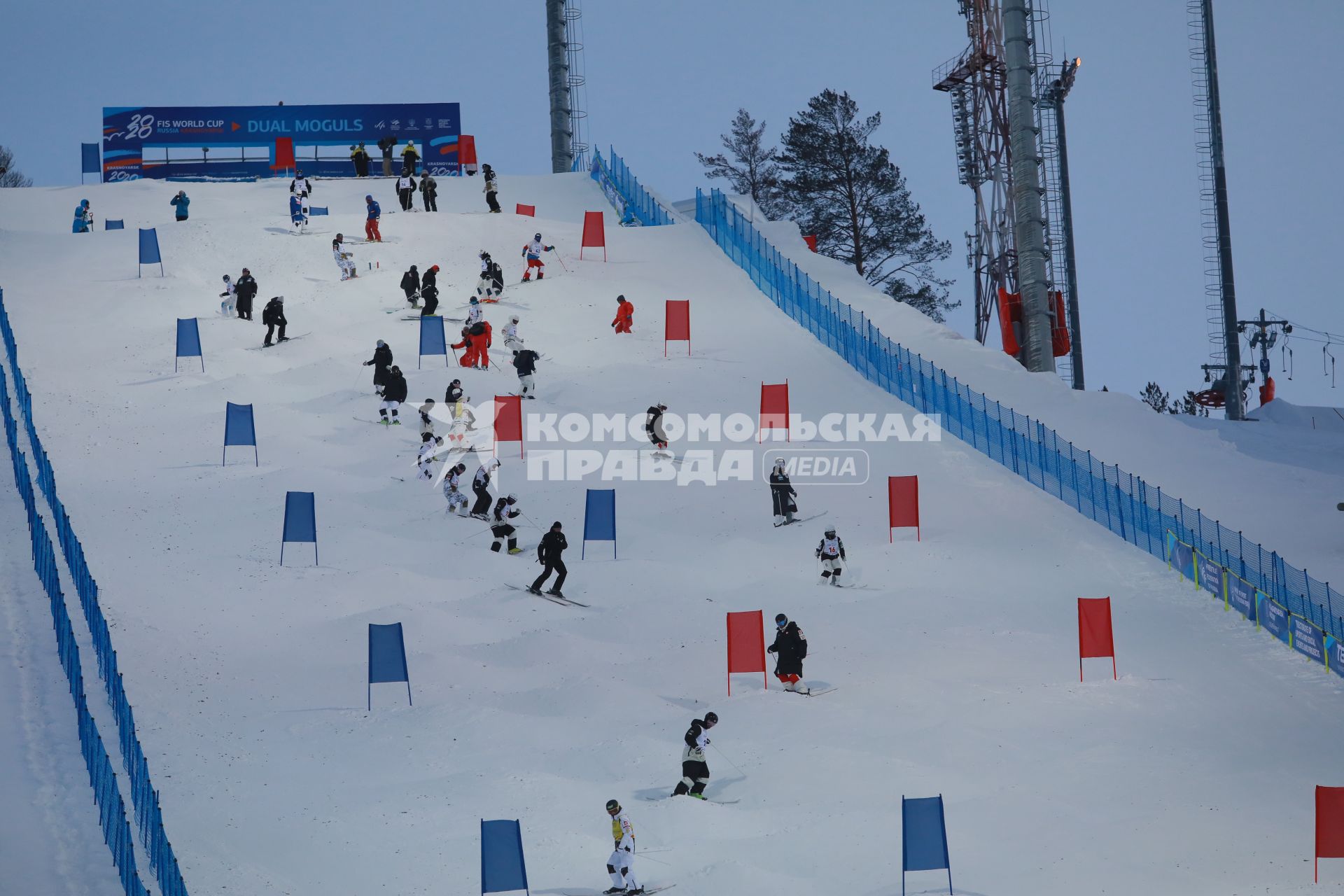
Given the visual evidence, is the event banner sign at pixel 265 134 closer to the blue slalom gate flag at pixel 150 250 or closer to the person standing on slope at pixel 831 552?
the blue slalom gate flag at pixel 150 250

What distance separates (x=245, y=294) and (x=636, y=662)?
59.9ft

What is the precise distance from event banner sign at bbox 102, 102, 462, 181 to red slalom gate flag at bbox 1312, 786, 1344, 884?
45.7 m

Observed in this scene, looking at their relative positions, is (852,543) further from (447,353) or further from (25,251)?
(25,251)

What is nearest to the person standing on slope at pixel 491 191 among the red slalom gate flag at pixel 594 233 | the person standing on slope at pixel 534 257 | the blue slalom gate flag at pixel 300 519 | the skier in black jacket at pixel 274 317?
the red slalom gate flag at pixel 594 233

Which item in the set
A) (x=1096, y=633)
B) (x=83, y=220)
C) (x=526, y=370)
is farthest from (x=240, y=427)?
(x=83, y=220)

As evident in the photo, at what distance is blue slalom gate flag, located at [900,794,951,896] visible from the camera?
44.8ft

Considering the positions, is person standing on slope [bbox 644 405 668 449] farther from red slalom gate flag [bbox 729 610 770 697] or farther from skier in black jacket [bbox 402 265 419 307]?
skier in black jacket [bbox 402 265 419 307]

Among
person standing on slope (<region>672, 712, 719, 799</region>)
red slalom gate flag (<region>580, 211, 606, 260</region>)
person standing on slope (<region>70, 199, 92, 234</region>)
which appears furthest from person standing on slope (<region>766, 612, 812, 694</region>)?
person standing on slope (<region>70, 199, 92, 234</region>)

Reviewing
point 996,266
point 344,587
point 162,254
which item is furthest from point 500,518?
point 996,266

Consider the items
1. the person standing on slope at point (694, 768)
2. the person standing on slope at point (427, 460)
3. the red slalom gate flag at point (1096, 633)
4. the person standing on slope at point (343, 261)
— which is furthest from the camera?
the person standing on slope at point (343, 261)

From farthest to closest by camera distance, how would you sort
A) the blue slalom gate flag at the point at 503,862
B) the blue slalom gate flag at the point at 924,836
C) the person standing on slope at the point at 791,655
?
the person standing on slope at the point at 791,655, the blue slalom gate flag at the point at 924,836, the blue slalom gate flag at the point at 503,862

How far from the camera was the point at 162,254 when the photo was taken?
38.3 meters

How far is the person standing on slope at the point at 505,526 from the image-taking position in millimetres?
23391

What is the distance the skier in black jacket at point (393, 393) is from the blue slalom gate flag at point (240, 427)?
2.85 metres
